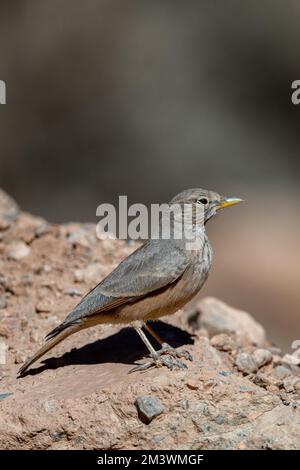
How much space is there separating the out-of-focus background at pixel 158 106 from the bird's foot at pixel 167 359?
13.7 metres

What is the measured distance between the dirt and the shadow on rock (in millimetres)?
10

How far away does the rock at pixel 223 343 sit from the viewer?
295 inches

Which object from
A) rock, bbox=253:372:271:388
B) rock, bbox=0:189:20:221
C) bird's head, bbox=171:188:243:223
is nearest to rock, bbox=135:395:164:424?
rock, bbox=253:372:271:388

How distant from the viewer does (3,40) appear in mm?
22562

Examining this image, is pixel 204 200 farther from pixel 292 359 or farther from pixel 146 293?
pixel 292 359

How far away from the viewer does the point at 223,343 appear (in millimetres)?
7555

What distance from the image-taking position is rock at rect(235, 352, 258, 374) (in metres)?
7.11

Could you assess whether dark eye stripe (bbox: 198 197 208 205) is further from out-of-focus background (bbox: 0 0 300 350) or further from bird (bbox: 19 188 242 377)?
out-of-focus background (bbox: 0 0 300 350)

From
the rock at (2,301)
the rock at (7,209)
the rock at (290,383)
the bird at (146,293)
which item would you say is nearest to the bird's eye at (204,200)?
the bird at (146,293)

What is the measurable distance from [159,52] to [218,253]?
233 inches

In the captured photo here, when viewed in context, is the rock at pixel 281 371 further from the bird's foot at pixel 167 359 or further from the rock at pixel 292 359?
the bird's foot at pixel 167 359
